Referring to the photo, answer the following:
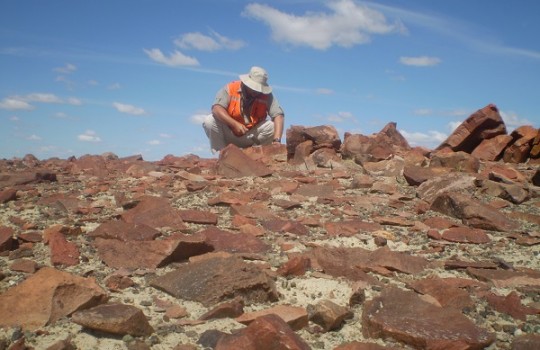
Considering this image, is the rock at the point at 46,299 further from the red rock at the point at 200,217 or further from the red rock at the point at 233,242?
the red rock at the point at 200,217

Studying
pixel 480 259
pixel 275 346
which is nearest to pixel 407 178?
pixel 480 259

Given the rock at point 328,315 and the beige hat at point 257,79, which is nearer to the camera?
the rock at point 328,315

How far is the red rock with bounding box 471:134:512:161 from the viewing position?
6.91 meters

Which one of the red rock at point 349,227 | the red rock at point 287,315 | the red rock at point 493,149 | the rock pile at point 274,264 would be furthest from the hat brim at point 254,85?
the red rock at point 287,315

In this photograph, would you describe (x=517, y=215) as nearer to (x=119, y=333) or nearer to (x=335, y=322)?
(x=335, y=322)

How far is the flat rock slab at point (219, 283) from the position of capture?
7.14ft

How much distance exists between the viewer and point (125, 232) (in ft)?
9.97

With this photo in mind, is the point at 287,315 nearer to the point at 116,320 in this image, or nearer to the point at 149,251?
the point at 116,320

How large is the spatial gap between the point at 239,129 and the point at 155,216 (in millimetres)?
4300

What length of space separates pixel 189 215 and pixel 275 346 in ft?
6.83

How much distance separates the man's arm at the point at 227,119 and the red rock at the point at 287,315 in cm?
570

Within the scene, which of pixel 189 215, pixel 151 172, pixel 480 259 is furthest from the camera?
pixel 151 172

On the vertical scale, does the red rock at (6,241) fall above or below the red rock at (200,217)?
below

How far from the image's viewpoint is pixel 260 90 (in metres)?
7.41
